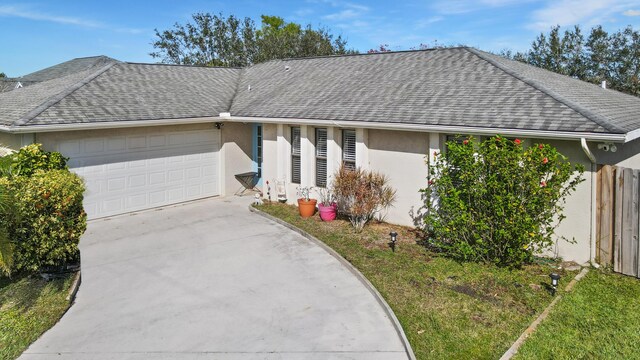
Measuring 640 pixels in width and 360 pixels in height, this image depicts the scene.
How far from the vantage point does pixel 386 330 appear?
6.90m

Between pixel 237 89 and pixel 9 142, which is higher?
pixel 237 89

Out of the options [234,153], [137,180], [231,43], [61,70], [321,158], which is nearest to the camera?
[137,180]

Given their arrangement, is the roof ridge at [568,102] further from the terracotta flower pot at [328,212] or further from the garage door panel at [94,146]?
the garage door panel at [94,146]

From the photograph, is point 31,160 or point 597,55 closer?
point 31,160

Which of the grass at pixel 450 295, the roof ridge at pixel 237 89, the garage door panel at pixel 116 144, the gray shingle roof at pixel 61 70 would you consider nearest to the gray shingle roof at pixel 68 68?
the gray shingle roof at pixel 61 70

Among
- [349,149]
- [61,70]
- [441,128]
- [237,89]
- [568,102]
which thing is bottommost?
[349,149]

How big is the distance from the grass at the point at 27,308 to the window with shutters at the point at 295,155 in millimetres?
7881

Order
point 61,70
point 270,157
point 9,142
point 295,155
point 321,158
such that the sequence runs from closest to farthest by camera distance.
Answer: point 9,142 < point 321,158 < point 295,155 < point 270,157 < point 61,70

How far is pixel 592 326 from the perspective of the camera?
6758 millimetres

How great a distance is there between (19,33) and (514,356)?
127ft

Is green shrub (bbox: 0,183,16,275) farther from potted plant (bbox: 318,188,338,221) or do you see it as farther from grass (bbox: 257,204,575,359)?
potted plant (bbox: 318,188,338,221)

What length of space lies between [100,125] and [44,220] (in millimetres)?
5118

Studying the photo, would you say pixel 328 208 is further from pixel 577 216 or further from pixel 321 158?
pixel 577 216

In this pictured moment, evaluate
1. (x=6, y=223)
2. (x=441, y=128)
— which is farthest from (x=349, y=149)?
(x=6, y=223)
